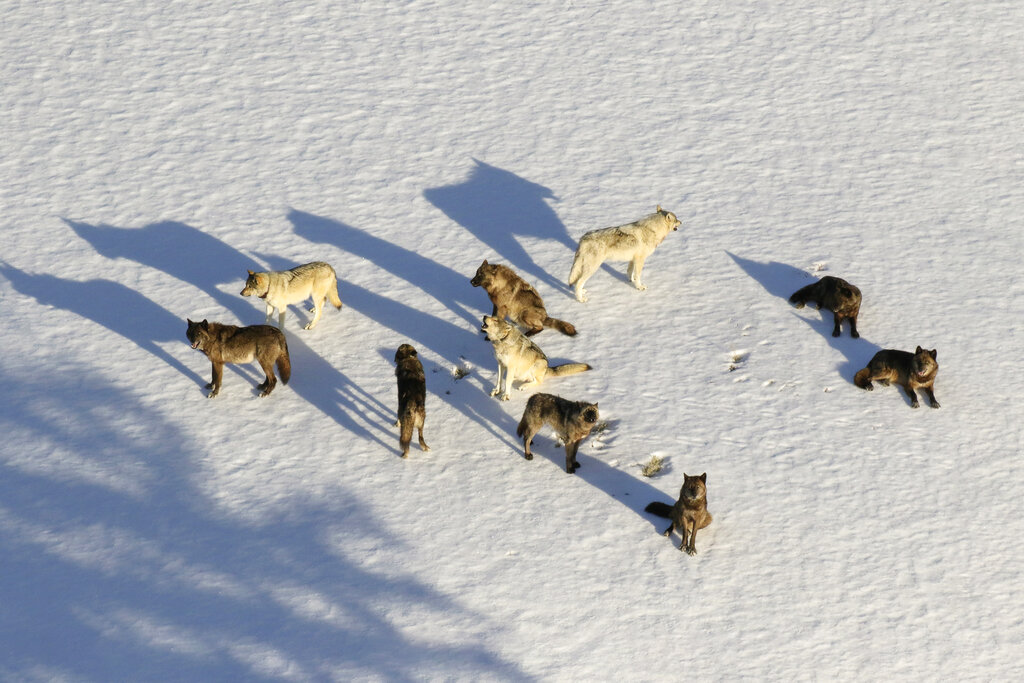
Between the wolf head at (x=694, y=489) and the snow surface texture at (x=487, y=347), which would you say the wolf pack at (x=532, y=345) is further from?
the snow surface texture at (x=487, y=347)

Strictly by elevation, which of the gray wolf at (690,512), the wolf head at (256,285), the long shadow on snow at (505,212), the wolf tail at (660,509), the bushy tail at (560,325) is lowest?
the gray wolf at (690,512)

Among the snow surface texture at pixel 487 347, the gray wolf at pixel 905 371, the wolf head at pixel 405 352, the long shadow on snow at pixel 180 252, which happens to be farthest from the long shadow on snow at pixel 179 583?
the gray wolf at pixel 905 371

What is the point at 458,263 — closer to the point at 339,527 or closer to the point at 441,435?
the point at 441,435

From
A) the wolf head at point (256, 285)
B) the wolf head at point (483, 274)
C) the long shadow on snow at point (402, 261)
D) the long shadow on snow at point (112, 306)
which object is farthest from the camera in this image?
the long shadow on snow at point (402, 261)

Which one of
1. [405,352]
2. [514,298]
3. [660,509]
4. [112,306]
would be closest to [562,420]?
[660,509]

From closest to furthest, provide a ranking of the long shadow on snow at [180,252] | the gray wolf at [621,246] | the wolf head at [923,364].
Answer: the wolf head at [923,364] → the gray wolf at [621,246] → the long shadow on snow at [180,252]

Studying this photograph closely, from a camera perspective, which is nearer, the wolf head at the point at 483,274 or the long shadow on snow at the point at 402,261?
the wolf head at the point at 483,274

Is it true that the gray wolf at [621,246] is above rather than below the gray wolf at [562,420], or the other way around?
above

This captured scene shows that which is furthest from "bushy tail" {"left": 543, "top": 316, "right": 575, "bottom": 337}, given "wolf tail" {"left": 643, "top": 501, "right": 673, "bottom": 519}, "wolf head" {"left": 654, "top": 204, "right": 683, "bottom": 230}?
"wolf tail" {"left": 643, "top": 501, "right": 673, "bottom": 519}
